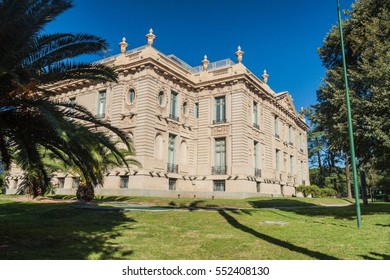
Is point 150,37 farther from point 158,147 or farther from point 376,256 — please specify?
point 376,256

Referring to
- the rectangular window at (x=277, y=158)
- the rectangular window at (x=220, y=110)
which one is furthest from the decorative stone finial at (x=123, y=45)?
the rectangular window at (x=277, y=158)

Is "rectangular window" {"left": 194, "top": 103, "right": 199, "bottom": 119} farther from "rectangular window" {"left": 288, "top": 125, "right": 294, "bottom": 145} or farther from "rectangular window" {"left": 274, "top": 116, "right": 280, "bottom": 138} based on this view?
"rectangular window" {"left": 288, "top": 125, "right": 294, "bottom": 145}

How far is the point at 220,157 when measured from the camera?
34938 millimetres

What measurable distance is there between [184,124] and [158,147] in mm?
5007

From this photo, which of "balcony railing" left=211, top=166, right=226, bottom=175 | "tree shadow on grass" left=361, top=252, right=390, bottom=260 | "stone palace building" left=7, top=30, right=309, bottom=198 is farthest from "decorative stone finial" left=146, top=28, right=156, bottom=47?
"tree shadow on grass" left=361, top=252, right=390, bottom=260

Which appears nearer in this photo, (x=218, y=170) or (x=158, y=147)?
(x=158, y=147)

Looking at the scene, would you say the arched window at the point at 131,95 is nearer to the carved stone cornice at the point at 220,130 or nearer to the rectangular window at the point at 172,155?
the rectangular window at the point at 172,155

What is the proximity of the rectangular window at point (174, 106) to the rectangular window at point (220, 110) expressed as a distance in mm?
4254

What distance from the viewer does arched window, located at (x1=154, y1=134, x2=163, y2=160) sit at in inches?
1216

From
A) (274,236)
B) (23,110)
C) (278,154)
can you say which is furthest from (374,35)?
(278,154)

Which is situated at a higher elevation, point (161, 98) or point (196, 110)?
point (196, 110)

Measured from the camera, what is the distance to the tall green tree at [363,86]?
15.3 m

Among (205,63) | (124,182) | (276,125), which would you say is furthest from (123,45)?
(276,125)

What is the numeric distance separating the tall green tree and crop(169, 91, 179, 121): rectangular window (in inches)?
649
